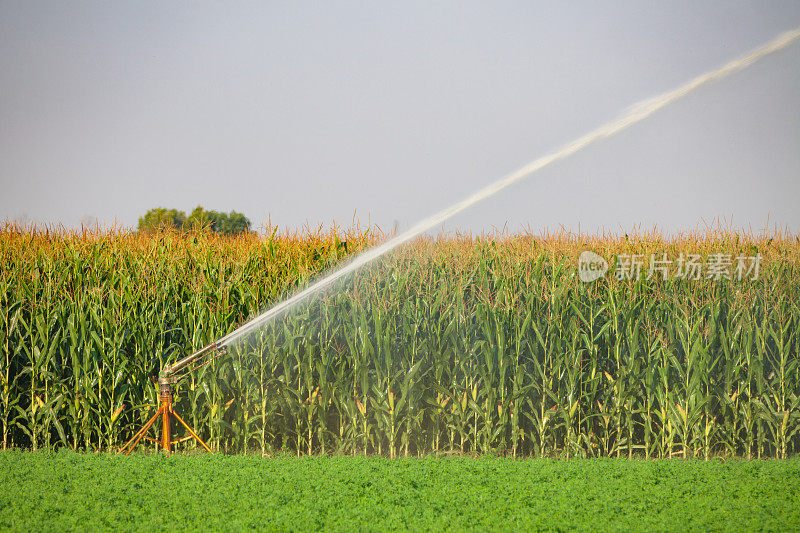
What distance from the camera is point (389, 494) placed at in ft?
16.9

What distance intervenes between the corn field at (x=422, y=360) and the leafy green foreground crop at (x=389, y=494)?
81cm

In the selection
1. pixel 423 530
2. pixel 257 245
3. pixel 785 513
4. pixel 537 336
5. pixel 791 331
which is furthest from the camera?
pixel 257 245

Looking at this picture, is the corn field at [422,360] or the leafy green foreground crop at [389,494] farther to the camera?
the corn field at [422,360]

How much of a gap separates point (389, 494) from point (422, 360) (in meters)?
2.10

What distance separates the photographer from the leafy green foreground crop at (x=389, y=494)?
4.67 metres

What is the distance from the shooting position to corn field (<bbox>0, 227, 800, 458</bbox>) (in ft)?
23.1

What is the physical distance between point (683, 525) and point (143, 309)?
604 cm

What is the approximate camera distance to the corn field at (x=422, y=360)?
23.1 feet

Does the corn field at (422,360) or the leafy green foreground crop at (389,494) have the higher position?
the corn field at (422,360)

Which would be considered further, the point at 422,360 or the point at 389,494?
the point at 422,360

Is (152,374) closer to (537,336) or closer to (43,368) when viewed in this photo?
(43,368)

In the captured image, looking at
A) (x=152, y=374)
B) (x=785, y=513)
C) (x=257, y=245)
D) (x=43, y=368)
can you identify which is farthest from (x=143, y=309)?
(x=785, y=513)

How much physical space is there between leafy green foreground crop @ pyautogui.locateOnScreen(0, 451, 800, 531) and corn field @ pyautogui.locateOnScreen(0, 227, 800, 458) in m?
0.81

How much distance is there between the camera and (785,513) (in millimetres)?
4969
